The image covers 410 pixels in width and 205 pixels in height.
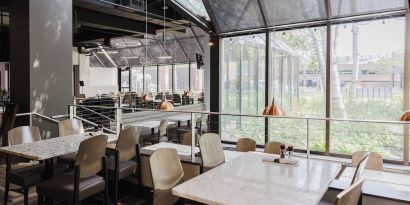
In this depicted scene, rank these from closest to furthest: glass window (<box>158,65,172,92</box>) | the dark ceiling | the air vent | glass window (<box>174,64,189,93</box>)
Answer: the dark ceiling
the air vent
glass window (<box>174,64,189,93</box>)
glass window (<box>158,65,172,92</box>)

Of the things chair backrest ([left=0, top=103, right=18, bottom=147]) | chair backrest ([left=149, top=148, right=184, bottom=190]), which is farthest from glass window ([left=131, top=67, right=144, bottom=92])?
chair backrest ([left=149, top=148, right=184, bottom=190])

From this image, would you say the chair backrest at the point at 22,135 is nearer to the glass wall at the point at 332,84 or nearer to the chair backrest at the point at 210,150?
the chair backrest at the point at 210,150

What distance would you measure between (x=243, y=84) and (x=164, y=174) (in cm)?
541

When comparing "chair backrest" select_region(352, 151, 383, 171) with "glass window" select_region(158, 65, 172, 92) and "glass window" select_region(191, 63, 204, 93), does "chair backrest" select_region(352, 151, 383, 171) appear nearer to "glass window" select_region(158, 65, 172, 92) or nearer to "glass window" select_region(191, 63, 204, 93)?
"glass window" select_region(191, 63, 204, 93)

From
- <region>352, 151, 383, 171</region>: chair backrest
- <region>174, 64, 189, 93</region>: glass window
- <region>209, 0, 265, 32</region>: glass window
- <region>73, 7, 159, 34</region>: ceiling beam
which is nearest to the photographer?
<region>352, 151, 383, 171</region>: chair backrest

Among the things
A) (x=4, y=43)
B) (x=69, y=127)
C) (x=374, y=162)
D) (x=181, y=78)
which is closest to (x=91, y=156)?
(x=69, y=127)

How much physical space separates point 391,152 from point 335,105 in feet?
4.22

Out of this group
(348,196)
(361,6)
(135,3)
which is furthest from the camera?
(135,3)

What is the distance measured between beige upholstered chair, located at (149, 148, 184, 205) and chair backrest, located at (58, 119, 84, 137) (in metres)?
2.36

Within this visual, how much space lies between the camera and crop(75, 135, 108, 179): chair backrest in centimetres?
290

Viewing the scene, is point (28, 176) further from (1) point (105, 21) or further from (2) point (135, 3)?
(1) point (105, 21)

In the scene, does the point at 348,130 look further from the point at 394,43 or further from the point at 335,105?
the point at 394,43

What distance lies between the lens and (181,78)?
15.5 metres

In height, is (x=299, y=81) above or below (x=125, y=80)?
below
